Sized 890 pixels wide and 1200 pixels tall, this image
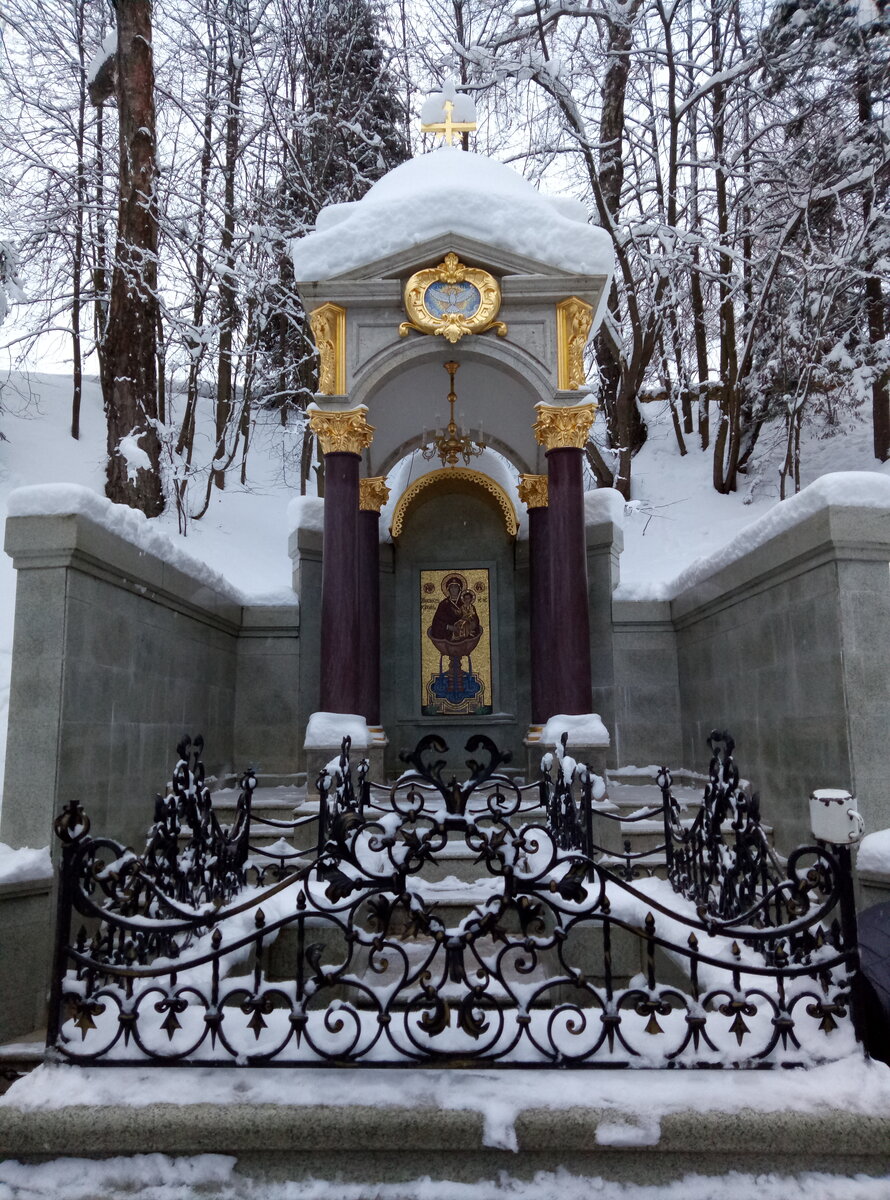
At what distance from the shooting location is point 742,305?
20094mm

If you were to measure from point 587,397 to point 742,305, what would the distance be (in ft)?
44.8

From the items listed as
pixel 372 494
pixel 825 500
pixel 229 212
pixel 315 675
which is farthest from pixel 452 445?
pixel 229 212

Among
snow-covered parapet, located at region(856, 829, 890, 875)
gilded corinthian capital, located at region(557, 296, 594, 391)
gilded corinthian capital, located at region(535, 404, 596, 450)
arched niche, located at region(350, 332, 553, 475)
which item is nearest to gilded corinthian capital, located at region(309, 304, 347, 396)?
arched niche, located at region(350, 332, 553, 475)

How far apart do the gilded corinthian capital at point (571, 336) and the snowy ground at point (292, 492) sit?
9080mm

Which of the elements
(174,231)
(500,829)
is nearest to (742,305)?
(174,231)

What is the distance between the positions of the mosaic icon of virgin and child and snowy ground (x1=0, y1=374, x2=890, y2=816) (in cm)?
688

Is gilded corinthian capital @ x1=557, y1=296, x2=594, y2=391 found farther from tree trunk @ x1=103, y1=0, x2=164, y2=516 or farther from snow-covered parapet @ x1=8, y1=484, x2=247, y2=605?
tree trunk @ x1=103, y1=0, x2=164, y2=516

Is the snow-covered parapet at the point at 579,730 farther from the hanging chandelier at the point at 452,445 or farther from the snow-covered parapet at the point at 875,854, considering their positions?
the hanging chandelier at the point at 452,445

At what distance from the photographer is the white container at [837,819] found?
3.27 metres

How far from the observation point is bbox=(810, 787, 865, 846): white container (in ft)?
10.7

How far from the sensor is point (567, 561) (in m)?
8.70

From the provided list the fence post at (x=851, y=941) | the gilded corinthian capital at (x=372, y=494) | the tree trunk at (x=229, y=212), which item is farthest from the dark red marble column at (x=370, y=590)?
the tree trunk at (x=229, y=212)

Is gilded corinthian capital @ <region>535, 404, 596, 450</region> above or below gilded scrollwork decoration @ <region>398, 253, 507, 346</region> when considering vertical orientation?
below

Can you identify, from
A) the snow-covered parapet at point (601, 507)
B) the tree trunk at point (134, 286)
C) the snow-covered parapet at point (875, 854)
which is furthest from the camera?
the tree trunk at point (134, 286)
